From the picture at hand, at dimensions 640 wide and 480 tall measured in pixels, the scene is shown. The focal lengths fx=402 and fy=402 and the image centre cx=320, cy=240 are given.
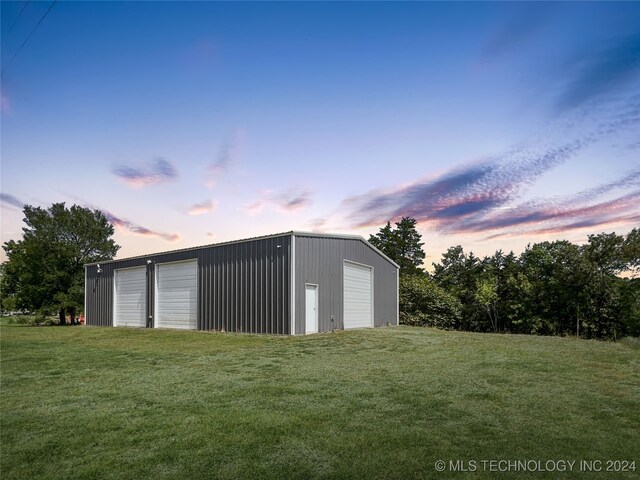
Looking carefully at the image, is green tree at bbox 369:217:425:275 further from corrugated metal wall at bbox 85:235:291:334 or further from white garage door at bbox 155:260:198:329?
corrugated metal wall at bbox 85:235:291:334

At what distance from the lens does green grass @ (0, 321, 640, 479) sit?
346cm

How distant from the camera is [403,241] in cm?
5091

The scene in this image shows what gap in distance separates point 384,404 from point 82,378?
5.37 m

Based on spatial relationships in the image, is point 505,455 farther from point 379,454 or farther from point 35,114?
point 35,114

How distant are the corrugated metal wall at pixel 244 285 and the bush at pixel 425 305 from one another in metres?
16.8

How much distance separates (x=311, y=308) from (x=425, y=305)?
18.7 meters

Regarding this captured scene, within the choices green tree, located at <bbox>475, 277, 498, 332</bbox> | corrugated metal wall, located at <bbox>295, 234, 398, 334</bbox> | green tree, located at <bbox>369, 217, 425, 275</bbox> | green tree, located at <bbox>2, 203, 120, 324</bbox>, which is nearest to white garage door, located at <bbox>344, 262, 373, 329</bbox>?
corrugated metal wall, located at <bbox>295, 234, 398, 334</bbox>

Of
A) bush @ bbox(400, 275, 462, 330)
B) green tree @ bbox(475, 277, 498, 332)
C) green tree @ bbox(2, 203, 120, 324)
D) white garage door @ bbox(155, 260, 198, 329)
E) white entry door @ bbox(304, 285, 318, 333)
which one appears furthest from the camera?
green tree @ bbox(475, 277, 498, 332)

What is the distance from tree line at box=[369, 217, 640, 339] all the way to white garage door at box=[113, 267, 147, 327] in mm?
17939

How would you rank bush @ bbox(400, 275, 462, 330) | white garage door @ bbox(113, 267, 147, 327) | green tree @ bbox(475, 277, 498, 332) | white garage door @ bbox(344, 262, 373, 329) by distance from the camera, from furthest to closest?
1. green tree @ bbox(475, 277, 498, 332)
2. bush @ bbox(400, 275, 462, 330)
3. white garage door @ bbox(113, 267, 147, 327)
4. white garage door @ bbox(344, 262, 373, 329)

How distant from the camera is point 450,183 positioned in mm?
17344

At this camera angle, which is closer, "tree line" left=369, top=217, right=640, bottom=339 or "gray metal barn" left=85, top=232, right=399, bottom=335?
"gray metal barn" left=85, top=232, right=399, bottom=335

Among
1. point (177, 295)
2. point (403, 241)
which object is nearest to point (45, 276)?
point (177, 295)

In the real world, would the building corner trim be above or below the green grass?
above
